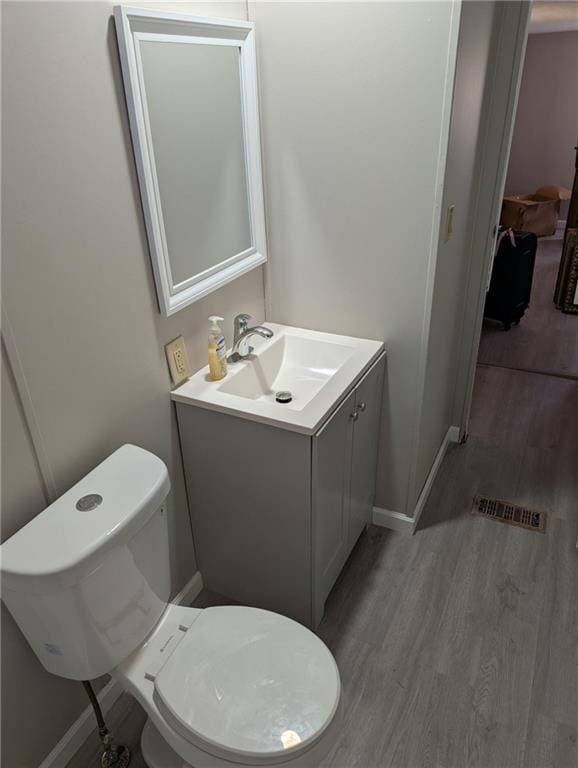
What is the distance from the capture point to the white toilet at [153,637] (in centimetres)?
118

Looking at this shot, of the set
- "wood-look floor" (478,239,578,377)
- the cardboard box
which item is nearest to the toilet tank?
"wood-look floor" (478,239,578,377)

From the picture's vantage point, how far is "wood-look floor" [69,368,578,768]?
159 centimetres

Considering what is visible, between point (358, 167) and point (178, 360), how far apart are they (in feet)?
2.62

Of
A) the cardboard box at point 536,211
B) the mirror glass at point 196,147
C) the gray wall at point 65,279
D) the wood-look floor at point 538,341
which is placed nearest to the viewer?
the gray wall at point 65,279

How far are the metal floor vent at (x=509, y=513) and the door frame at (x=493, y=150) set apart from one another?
25.3 inches

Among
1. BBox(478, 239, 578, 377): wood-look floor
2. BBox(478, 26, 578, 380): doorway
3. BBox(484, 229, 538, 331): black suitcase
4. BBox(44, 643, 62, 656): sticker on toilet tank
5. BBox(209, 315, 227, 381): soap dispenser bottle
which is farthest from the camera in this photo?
BBox(478, 26, 578, 380): doorway

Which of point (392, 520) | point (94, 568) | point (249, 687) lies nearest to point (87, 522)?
point (94, 568)

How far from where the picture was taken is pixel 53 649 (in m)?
1.26

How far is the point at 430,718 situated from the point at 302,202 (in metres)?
1.61

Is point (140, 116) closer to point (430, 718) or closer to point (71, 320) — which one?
point (71, 320)

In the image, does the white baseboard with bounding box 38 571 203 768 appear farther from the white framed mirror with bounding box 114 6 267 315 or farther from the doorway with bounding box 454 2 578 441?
the doorway with bounding box 454 2 578 441

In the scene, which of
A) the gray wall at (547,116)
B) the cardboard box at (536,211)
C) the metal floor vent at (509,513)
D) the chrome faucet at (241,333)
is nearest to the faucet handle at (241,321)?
the chrome faucet at (241,333)

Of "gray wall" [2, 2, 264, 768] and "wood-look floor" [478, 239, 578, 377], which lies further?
"wood-look floor" [478, 239, 578, 377]

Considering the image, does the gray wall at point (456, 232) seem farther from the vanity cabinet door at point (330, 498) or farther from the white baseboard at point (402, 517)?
the vanity cabinet door at point (330, 498)
